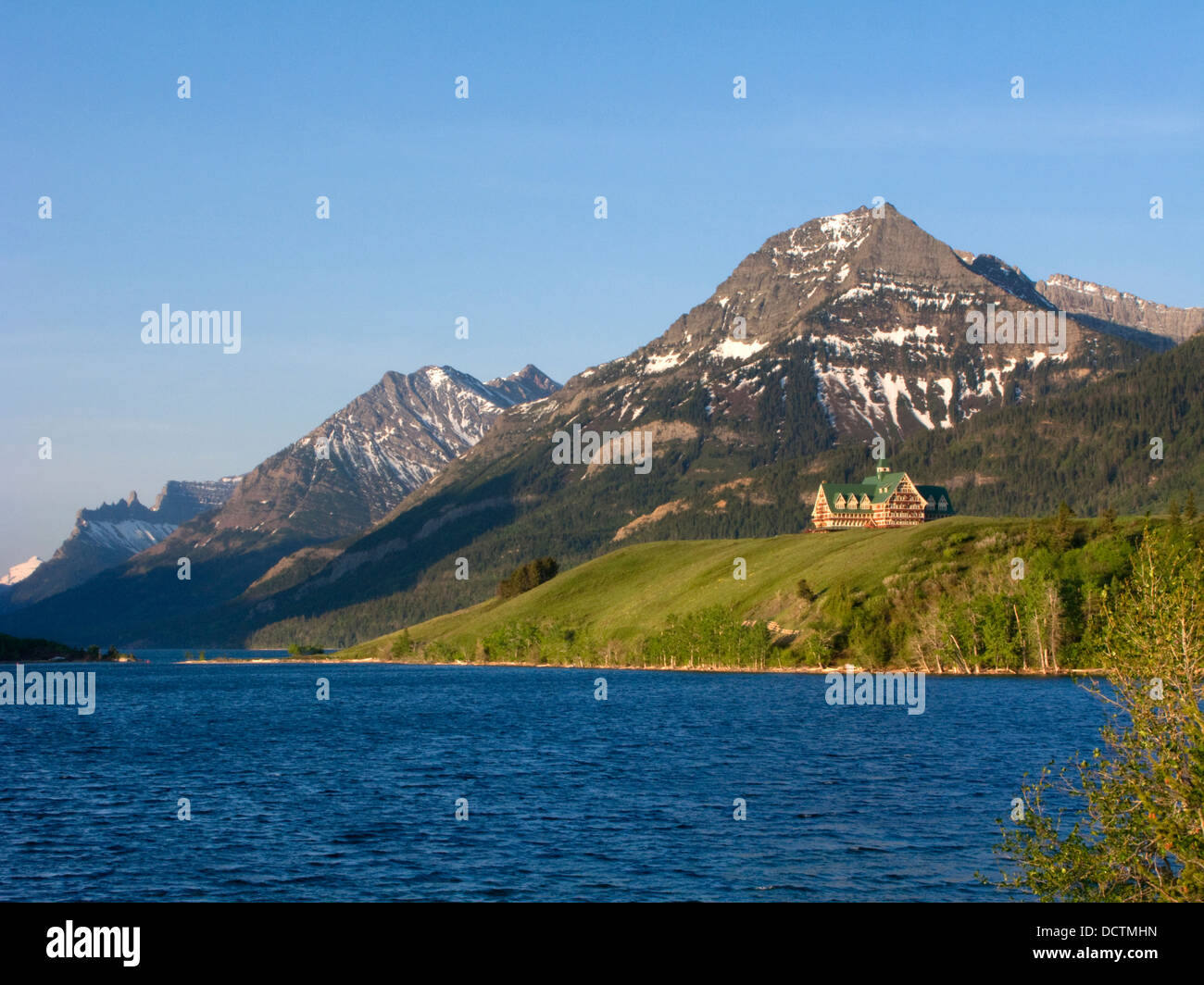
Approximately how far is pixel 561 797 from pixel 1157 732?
52128 millimetres

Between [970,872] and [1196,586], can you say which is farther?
[970,872]

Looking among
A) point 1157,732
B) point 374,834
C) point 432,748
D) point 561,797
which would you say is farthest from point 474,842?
point 432,748

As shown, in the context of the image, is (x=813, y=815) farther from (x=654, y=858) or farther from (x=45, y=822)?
(x=45, y=822)

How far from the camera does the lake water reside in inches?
2173

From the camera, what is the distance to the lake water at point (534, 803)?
181 feet

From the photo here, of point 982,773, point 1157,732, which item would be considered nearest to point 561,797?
point 982,773

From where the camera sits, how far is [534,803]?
3103 inches

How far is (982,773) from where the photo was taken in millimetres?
88750
